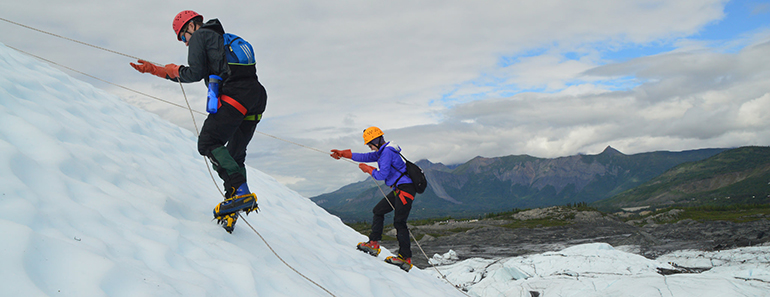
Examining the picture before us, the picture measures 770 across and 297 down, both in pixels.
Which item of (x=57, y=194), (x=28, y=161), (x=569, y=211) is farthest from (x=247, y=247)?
(x=569, y=211)

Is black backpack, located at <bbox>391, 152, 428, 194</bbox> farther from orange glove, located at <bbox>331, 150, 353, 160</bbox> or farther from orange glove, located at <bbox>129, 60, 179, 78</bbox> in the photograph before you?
orange glove, located at <bbox>129, 60, 179, 78</bbox>

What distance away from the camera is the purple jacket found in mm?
9367

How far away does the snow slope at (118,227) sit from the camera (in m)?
3.48

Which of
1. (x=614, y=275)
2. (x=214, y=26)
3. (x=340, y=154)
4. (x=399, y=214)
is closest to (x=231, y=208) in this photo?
(x=214, y=26)

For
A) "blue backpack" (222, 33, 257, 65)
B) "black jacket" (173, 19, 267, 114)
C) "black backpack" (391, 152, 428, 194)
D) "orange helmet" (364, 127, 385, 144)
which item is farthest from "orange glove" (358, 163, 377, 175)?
"blue backpack" (222, 33, 257, 65)

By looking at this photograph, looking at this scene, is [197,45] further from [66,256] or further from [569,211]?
[569,211]

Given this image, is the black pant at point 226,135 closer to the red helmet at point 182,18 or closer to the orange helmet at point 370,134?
the red helmet at point 182,18

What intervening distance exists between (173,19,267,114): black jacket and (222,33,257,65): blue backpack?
74mm

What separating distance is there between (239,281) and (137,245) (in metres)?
1.28

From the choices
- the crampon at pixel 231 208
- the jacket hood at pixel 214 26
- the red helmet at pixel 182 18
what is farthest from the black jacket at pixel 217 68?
the crampon at pixel 231 208

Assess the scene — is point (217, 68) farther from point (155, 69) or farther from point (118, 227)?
point (118, 227)

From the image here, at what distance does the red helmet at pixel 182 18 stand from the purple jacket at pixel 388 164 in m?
4.86

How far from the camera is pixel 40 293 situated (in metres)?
2.94

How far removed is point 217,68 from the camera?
234 inches
